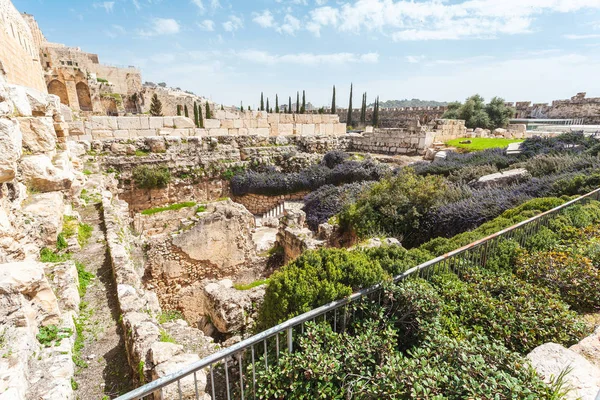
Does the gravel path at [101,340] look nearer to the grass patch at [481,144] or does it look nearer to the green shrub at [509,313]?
the green shrub at [509,313]

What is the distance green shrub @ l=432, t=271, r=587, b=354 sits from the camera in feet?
10.8

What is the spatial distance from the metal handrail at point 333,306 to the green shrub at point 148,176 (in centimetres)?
1192

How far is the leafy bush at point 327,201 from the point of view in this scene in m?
12.5

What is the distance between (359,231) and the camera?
916 centimetres

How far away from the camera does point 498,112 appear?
90.3 feet

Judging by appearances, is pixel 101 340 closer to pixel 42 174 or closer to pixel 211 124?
pixel 42 174

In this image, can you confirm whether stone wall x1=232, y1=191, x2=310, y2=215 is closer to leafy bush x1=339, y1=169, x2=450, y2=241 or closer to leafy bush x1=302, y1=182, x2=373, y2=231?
leafy bush x1=302, y1=182, x2=373, y2=231

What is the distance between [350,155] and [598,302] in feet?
50.1

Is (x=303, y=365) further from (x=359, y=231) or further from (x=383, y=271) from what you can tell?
(x=359, y=231)

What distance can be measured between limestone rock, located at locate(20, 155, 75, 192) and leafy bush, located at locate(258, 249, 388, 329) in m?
4.88

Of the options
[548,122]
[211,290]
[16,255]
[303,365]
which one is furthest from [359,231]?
[548,122]

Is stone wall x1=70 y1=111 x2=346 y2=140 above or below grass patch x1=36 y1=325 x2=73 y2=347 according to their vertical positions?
above

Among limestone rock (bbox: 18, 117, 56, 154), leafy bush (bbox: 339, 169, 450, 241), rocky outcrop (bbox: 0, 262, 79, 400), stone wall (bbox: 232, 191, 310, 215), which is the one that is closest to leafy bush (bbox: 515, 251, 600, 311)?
leafy bush (bbox: 339, 169, 450, 241)

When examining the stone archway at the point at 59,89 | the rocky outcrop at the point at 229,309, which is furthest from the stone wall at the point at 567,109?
the stone archway at the point at 59,89
